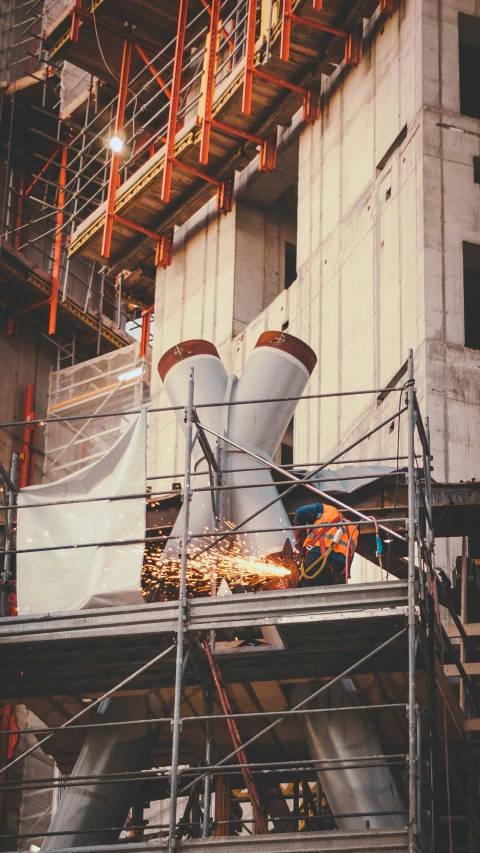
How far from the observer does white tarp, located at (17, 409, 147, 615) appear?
1457 cm

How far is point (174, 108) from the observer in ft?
92.9

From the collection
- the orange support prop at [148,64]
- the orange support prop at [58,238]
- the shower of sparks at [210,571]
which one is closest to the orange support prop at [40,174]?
the orange support prop at [58,238]

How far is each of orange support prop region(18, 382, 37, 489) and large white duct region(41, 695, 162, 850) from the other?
23565 millimetres

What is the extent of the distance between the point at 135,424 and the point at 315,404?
7.75 metres

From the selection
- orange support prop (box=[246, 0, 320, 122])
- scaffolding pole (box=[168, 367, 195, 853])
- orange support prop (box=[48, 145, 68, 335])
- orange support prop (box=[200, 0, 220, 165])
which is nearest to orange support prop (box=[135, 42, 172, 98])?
orange support prop (box=[200, 0, 220, 165])

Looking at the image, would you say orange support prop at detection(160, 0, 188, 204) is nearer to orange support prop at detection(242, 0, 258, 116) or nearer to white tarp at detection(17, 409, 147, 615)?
orange support prop at detection(242, 0, 258, 116)

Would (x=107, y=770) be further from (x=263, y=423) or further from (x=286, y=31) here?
(x=286, y=31)

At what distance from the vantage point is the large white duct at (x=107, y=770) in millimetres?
14984

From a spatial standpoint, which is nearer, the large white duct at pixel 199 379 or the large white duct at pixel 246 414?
the large white duct at pixel 246 414

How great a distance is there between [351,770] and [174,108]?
17050mm

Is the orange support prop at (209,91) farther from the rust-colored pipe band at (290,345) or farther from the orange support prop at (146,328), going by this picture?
the orange support prop at (146,328)

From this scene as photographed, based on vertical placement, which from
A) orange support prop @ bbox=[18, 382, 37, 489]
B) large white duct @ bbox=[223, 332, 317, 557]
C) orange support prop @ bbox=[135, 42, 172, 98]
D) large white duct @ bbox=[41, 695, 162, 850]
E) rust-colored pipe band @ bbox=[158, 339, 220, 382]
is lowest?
large white duct @ bbox=[41, 695, 162, 850]

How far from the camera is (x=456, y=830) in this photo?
15.8 meters

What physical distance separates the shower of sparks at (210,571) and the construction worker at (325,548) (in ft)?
2.09
